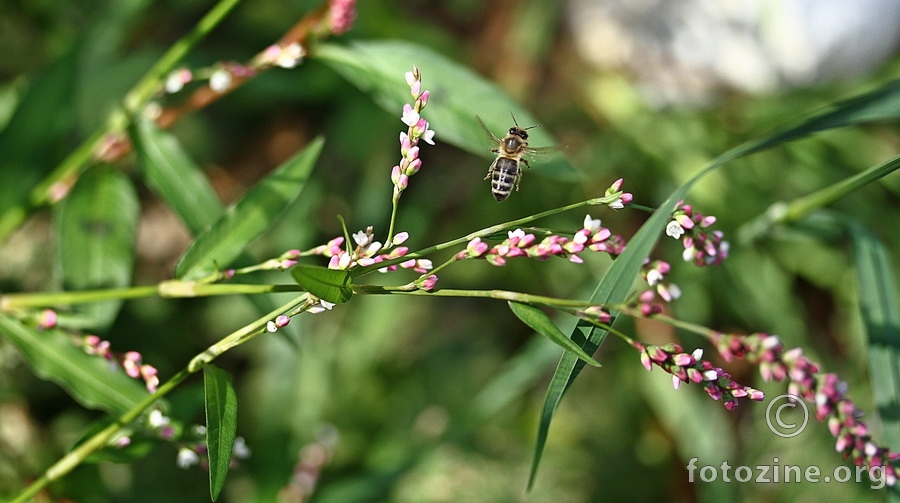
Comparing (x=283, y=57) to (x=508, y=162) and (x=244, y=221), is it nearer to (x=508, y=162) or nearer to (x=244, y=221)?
(x=244, y=221)

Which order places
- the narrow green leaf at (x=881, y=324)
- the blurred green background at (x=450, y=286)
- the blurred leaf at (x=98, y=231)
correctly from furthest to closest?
the blurred green background at (x=450, y=286) → the blurred leaf at (x=98, y=231) → the narrow green leaf at (x=881, y=324)

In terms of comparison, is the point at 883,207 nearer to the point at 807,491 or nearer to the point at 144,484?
the point at 807,491

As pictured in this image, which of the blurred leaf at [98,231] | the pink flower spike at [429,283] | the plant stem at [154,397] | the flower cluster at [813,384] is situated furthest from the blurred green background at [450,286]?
the pink flower spike at [429,283]

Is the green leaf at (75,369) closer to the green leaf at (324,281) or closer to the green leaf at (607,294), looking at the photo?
the green leaf at (324,281)

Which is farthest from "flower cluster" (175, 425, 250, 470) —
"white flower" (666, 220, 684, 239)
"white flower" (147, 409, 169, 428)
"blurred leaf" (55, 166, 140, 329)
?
"white flower" (666, 220, 684, 239)

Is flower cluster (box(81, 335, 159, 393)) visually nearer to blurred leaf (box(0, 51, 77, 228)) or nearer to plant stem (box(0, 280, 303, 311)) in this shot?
plant stem (box(0, 280, 303, 311))

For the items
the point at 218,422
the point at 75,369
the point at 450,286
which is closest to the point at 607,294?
the point at 218,422
